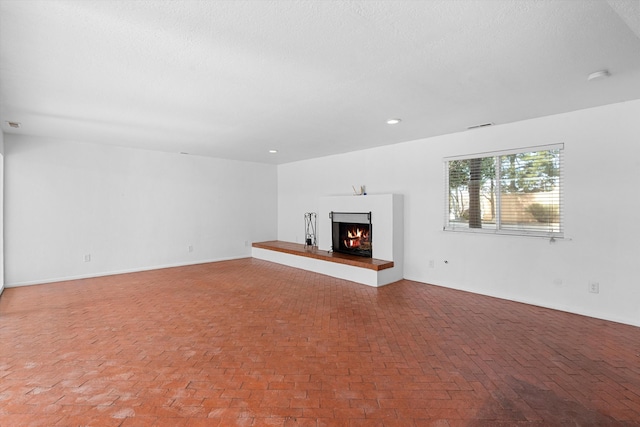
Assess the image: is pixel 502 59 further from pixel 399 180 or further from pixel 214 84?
pixel 399 180

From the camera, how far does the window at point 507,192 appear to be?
12.5 ft

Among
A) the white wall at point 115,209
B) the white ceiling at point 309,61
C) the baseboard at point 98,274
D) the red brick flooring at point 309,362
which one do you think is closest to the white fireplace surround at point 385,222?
the red brick flooring at point 309,362

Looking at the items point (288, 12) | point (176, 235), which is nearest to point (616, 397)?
point (288, 12)

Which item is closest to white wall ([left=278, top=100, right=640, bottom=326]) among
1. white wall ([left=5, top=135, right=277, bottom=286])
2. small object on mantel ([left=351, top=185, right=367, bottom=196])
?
small object on mantel ([left=351, top=185, right=367, bottom=196])

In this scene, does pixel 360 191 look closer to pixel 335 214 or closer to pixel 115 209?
pixel 335 214

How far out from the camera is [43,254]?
493 centimetres

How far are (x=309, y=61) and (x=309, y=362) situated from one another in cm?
246

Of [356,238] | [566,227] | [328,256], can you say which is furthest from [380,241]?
[566,227]

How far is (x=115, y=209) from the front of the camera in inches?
221

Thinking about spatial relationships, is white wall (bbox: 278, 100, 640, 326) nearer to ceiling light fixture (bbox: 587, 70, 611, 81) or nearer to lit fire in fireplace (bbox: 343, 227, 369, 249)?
lit fire in fireplace (bbox: 343, 227, 369, 249)

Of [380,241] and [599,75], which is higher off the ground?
[599,75]

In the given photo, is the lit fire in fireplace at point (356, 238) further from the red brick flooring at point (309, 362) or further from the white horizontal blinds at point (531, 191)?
the white horizontal blinds at point (531, 191)

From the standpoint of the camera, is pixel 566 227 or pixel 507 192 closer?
pixel 566 227

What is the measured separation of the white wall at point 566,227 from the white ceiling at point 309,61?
1.15ft
